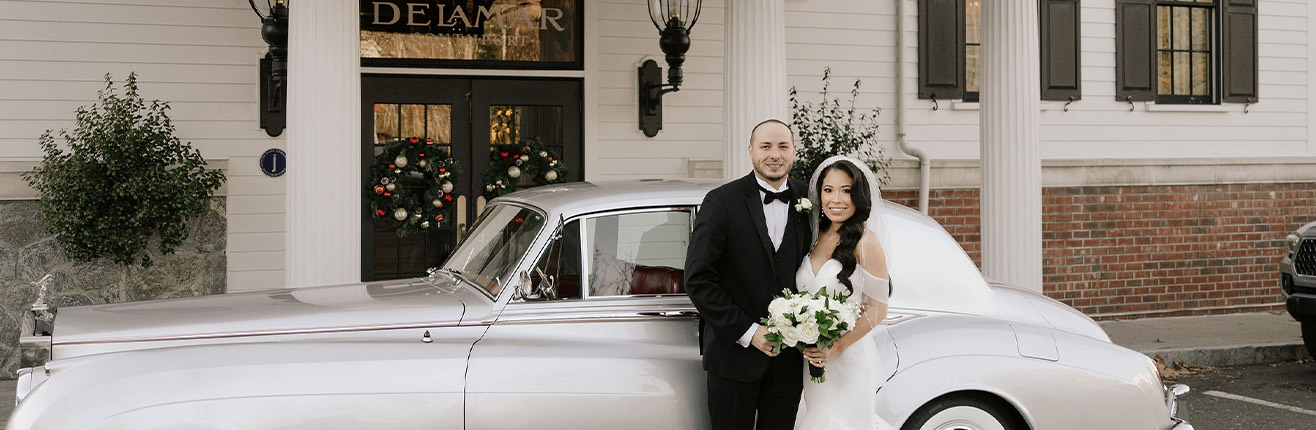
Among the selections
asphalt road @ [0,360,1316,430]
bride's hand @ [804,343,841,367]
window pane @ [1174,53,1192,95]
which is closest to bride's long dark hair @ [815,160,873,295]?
bride's hand @ [804,343,841,367]

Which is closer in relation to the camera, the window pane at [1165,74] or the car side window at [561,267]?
the car side window at [561,267]

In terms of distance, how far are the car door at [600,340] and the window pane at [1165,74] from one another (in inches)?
361

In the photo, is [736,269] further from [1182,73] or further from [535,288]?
[1182,73]

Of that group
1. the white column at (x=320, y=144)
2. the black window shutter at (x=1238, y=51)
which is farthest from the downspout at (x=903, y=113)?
the white column at (x=320, y=144)

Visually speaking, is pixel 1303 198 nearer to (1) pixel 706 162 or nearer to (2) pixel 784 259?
(1) pixel 706 162

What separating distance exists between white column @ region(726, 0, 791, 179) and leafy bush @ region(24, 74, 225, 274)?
4.33m

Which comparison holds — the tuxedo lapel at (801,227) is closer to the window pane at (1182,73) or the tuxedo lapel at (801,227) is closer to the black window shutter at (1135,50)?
the black window shutter at (1135,50)

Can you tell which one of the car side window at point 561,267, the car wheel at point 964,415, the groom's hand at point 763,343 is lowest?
the car wheel at point 964,415

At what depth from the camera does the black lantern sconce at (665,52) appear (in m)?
9.27

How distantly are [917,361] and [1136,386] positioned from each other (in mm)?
1024

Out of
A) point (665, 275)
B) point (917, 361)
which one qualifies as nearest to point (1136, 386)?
point (917, 361)

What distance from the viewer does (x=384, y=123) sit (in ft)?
32.2

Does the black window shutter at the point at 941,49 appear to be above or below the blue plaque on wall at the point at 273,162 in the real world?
above

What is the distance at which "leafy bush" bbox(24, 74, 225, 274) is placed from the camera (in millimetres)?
8312
